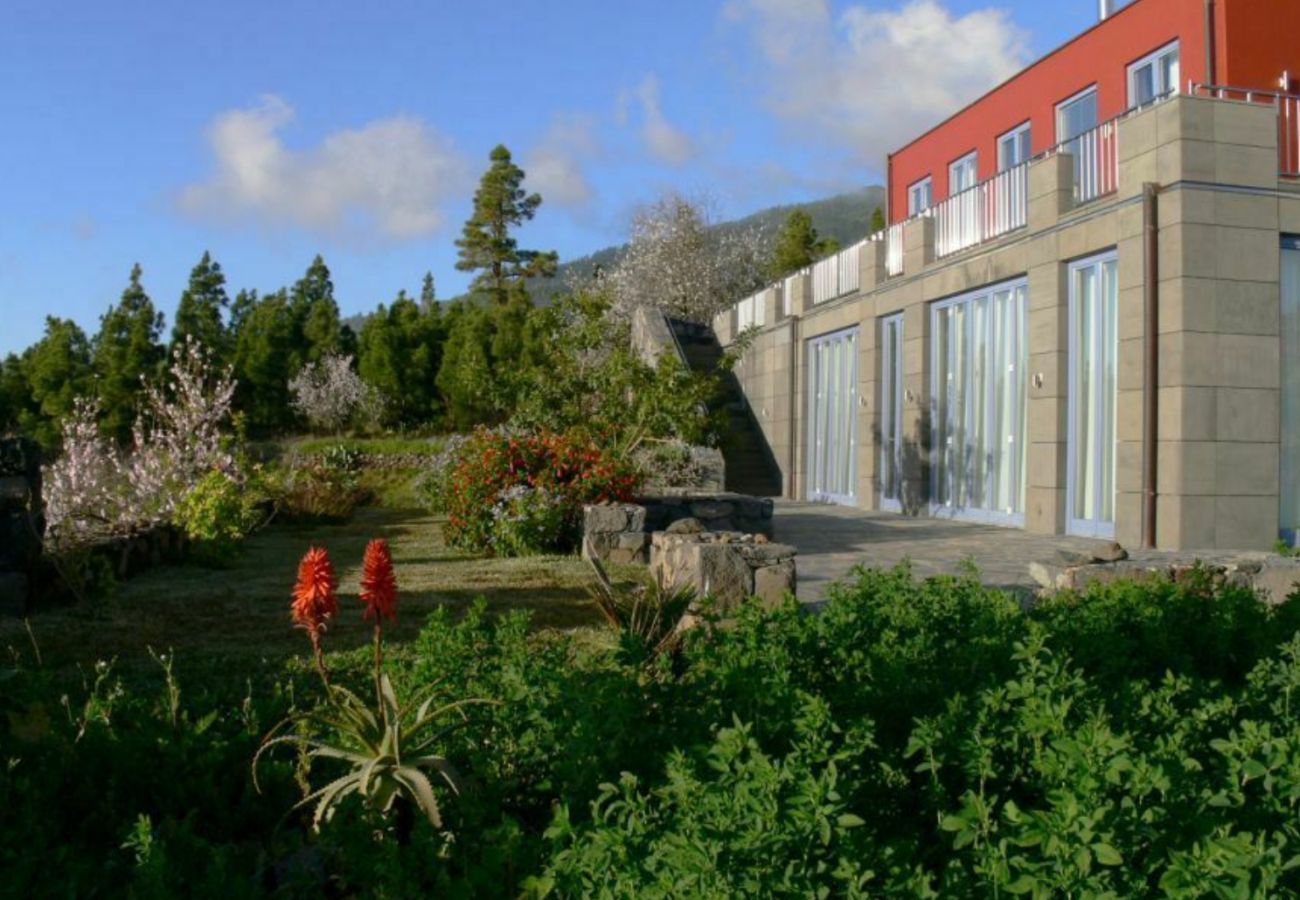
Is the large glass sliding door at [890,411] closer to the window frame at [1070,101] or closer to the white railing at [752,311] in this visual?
the window frame at [1070,101]

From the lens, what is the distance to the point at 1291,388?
38.8ft

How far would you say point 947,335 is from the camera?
16422 mm

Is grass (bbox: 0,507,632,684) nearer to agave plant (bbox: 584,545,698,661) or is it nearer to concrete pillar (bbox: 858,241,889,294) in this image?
agave plant (bbox: 584,545,698,661)

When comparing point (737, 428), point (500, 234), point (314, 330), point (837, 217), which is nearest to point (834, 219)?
point (837, 217)

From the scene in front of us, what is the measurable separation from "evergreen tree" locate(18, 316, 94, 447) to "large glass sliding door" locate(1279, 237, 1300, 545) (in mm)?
30141

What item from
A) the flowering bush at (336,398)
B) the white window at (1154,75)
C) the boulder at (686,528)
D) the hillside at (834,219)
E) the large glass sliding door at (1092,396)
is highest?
the hillside at (834,219)

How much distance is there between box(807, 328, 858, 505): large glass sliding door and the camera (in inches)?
774

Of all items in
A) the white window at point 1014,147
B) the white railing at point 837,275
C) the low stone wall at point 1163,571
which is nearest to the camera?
the low stone wall at point 1163,571

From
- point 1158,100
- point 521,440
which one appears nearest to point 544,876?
point 521,440

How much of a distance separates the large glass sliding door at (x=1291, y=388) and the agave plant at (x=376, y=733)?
1050cm

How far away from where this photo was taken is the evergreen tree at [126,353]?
33094 mm

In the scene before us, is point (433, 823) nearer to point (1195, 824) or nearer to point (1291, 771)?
point (1195, 824)

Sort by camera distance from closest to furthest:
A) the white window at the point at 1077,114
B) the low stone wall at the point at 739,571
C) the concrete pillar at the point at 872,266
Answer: the low stone wall at the point at 739,571 → the white window at the point at 1077,114 → the concrete pillar at the point at 872,266

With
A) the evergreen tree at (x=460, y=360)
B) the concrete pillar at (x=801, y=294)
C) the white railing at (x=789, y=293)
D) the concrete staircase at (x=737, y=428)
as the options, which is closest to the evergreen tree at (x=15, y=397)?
the evergreen tree at (x=460, y=360)
